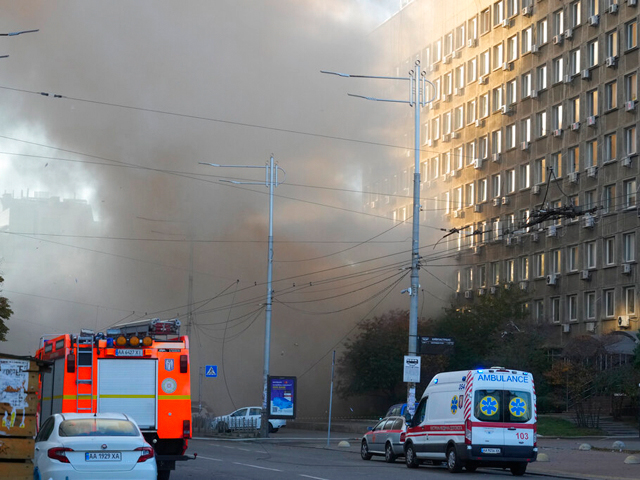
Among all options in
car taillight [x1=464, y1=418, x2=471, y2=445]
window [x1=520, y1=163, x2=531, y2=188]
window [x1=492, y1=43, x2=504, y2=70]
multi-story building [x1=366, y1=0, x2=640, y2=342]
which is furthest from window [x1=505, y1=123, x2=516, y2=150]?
car taillight [x1=464, y1=418, x2=471, y2=445]

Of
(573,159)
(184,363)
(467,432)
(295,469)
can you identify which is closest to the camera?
(184,363)

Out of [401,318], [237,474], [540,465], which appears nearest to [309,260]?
[401,318]

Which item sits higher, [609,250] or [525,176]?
[525,176]

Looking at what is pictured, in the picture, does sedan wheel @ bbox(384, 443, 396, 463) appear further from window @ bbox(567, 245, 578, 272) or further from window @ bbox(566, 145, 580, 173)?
window @ bbox(566, 145, 580, 173)

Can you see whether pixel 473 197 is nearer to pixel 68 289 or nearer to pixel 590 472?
pixel 68 289

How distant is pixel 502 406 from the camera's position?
72.5 ft

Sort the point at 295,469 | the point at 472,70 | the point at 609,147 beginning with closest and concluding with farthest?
1. the point at 295,469
2. the point at 609,147
3. the point at 472,70

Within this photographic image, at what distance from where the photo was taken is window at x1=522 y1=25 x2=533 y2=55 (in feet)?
201

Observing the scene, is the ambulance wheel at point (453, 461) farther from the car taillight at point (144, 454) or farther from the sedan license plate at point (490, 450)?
the car taillight at point (144, 454)

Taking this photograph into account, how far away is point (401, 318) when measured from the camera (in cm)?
5672

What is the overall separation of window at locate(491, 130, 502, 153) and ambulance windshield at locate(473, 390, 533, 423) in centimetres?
4392

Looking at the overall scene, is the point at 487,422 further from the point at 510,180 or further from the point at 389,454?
the point at 510,180

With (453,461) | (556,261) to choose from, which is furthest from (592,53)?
(453,461)

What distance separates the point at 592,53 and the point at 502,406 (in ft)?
123
